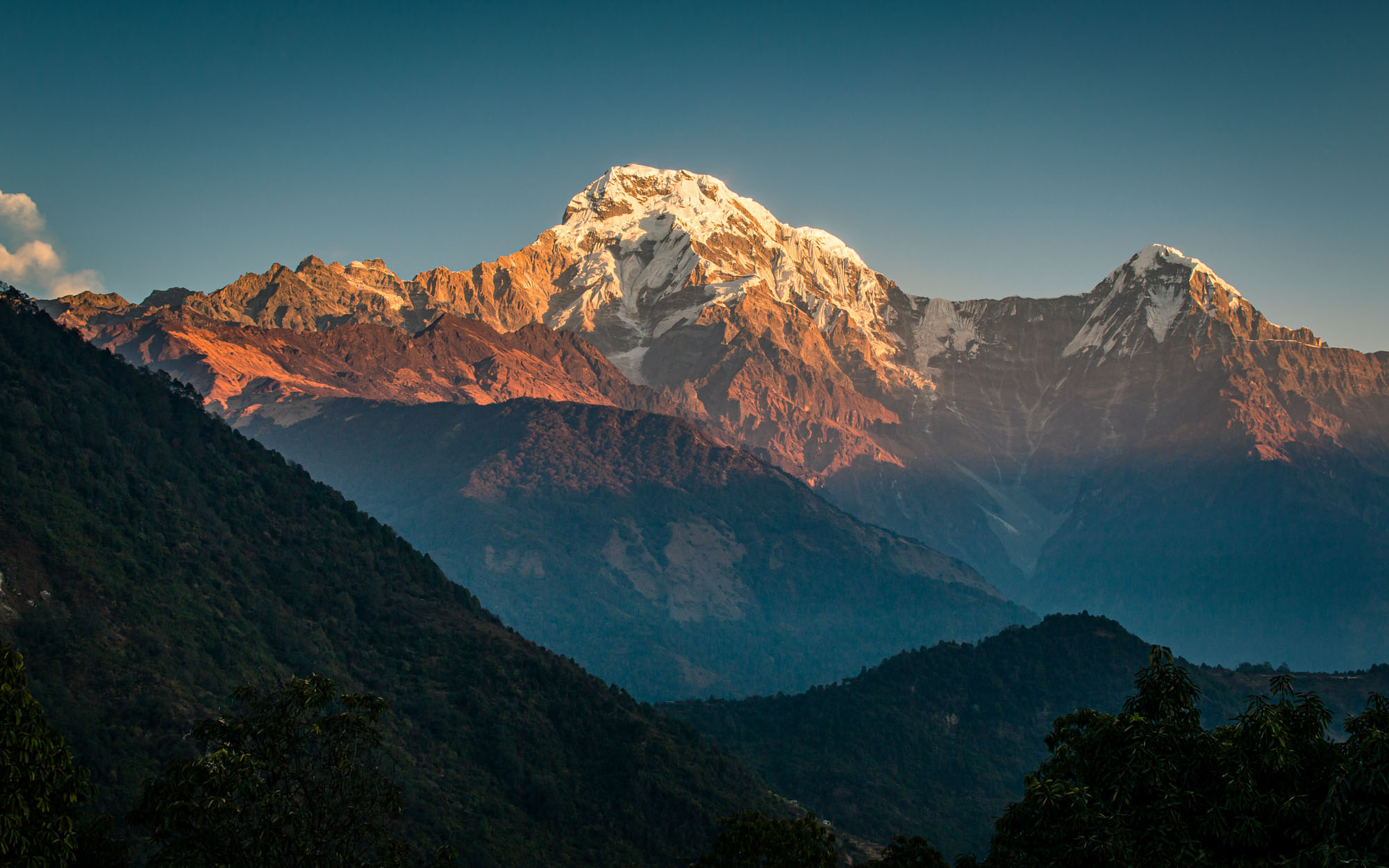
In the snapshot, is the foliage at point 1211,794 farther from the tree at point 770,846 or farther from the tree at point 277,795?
the tree at point 277,795

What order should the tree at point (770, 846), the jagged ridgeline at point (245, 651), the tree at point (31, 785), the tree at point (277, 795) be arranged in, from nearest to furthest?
the tree at point (31, 785)
the tree at point (277, 795)
the tree at point (770, 846)
the jagged ridgeline at point (245, 651)

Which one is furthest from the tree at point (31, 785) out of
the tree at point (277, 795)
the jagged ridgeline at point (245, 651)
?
the jagged ridgeline at point (245, 651)

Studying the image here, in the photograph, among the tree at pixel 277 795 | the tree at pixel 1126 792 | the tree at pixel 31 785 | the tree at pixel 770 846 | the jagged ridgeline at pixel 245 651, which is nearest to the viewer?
the tree at pixel 1126 792

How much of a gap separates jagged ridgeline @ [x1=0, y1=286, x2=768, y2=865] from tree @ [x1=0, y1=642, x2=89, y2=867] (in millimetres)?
69574

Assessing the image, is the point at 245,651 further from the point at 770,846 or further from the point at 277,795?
the point at 770,846

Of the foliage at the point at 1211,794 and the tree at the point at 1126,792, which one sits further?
the tree at the point at 1126,792

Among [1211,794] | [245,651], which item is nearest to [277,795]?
[1211,794]

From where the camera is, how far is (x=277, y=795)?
48.4 meters

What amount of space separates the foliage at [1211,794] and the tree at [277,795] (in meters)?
27.8

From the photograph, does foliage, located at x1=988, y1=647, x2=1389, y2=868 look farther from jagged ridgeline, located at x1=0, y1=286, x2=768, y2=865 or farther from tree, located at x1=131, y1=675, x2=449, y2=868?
jagged ridgeline, located at x1=0, y1=286, x2=768, y2=865

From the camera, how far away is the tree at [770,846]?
55956mm

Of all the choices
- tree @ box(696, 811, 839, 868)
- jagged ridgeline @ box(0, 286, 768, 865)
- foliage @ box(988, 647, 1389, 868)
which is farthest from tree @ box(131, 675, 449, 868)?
jagged ridgeline @ box(0, 286, 768, 865)

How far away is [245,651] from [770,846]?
11339 cm

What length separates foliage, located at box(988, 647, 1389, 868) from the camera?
38.9 metres
